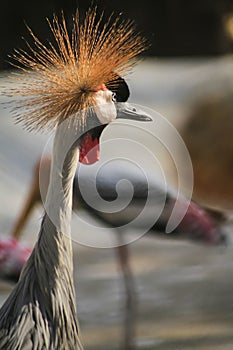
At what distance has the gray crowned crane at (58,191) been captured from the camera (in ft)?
6.62

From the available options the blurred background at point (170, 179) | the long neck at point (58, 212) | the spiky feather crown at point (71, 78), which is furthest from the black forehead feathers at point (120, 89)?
the blurred background at point (170, 179)

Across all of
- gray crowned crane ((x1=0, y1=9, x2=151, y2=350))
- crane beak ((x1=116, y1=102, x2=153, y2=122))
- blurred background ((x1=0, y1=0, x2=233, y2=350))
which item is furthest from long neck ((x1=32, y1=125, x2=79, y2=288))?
blurred background ((x1=0, y1=0, x2=233, y2=350))

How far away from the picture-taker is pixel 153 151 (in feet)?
11.0

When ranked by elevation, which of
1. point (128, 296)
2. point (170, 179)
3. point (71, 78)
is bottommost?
point (128, 296)

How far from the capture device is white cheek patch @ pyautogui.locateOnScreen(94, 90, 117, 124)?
6.72ft

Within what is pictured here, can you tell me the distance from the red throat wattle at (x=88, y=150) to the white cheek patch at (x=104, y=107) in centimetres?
6

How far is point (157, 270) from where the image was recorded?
306 centimetres

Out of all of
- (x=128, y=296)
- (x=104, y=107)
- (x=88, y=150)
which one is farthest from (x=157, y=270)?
(x=104, y=107)

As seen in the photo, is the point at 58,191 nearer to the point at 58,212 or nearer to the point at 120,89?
the point at 58,212

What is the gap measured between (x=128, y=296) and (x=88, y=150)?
942 mm

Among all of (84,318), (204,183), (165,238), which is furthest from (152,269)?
(204,183)

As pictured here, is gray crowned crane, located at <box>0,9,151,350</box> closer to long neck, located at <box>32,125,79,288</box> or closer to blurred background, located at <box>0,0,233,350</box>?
long neck, located at <box>32,125,79,288</box>

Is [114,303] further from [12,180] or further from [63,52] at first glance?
[63,52]

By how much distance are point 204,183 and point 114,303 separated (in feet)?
2.64
